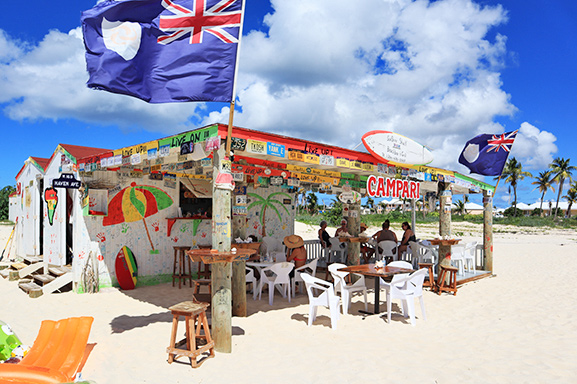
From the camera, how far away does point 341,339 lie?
5496 mm

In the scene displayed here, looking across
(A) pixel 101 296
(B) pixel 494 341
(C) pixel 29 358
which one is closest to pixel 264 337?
(C) pixel 29 358

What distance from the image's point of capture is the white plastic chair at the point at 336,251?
11555 millimetres

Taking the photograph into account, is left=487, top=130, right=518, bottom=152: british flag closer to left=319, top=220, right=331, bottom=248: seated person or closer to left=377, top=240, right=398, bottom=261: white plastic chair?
left=377, top=240, right=398, bottom=261: white plastic chair

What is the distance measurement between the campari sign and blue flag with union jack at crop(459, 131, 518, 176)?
2825mm

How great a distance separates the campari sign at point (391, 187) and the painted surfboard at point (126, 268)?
17.6 feet

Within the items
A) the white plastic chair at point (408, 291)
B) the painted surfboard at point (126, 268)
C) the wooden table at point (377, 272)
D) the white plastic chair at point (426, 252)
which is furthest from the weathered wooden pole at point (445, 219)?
the painted surfboard at point (126, 268)

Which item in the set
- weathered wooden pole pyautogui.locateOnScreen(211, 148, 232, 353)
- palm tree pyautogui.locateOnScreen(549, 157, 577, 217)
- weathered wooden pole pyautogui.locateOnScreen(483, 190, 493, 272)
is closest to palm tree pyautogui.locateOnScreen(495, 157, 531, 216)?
palm tree pyautogui.locateOnScreen(549, 157, 577, 217)

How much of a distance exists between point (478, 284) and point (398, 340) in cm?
525

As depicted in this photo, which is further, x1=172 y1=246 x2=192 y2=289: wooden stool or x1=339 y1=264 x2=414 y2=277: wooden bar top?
x1=172 y1=246 x2=192 y2=289: wooden stool

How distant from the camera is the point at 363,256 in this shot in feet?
39.8

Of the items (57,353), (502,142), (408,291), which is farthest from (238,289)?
(502,142)

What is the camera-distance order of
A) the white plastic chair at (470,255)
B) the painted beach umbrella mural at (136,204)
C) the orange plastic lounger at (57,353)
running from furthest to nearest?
1. the white plastic chair at (470,255)
2. the painted beach umbrella mural at (136,204)
3. the orange plastic lounger at (57,353)

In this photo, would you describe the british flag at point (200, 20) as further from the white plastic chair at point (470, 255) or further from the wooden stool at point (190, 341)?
the white plastic chair at point (470, 255)

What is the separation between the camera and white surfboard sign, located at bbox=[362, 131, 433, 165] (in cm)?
753
